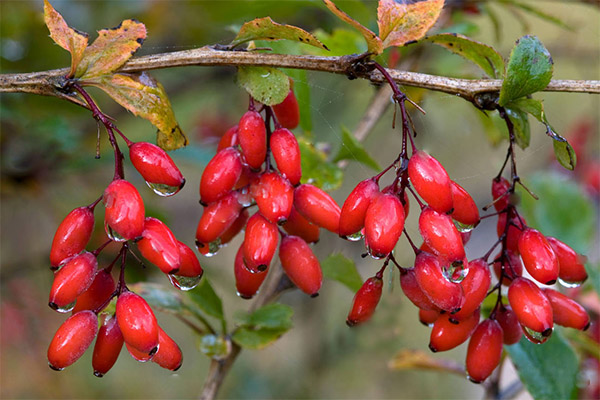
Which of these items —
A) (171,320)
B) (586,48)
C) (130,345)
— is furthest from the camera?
(171,320)

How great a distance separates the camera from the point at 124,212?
56 centimetres

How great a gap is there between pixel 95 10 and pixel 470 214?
47.1 inches

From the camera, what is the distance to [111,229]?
567mm

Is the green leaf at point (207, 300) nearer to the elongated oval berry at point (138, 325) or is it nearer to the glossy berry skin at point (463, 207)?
the elongated oval berry at point (138, 325)

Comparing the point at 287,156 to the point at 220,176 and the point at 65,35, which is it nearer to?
the point at 220,176

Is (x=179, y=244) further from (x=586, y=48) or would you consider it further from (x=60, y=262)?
(x=586, y=48)

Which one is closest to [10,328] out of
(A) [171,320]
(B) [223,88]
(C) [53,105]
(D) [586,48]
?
(A) [171,320]

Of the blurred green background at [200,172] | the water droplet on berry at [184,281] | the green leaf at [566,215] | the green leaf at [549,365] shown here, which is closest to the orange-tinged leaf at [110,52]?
the water droplet on berry at [184,281]

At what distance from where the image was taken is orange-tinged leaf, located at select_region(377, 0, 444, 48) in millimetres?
622

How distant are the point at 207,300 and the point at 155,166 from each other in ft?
0.98

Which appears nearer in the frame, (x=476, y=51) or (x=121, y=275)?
(x=121, y=275)

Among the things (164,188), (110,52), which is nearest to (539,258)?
(164,188)

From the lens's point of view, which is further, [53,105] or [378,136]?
[378,136]

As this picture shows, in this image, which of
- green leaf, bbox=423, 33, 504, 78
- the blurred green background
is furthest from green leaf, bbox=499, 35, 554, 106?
the blurred green background
